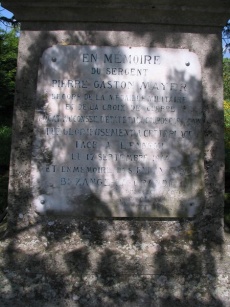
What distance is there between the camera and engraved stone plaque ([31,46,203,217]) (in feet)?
9.48

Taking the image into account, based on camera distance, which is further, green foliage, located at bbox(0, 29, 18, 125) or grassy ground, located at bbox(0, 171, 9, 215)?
green foliage, located at bbox(0, 29, 18, 125)

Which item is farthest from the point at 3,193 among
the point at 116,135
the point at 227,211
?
the point at 227,211

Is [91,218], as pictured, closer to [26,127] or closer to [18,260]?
[18,260]

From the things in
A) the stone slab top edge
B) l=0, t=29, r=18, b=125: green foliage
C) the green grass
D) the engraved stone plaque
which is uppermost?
l=0, t=29, r=18, b=125: green foliage

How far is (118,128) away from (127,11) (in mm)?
837

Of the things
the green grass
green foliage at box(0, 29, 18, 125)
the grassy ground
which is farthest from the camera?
green foliage at box(0, 29, 18, 125)

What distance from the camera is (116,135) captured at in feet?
9.52

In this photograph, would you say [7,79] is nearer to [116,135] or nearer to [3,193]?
[3,193]

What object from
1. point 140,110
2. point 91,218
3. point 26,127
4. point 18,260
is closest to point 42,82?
point 26,127

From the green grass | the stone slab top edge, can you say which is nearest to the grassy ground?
the stone slab top edge

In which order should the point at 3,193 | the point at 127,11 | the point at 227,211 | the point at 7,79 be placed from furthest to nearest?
1. the point at 7,79
2. the point at 3,193
3. the point at 227,211
4. the point at 127,11

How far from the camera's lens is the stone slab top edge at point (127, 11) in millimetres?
2820

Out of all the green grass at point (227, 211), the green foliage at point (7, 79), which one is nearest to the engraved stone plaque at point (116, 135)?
the green grass at point (227, 211)

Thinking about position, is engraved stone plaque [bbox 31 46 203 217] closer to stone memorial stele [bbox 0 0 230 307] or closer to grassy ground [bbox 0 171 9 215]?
stone memorial stele [bbox 0 0 230 307]
